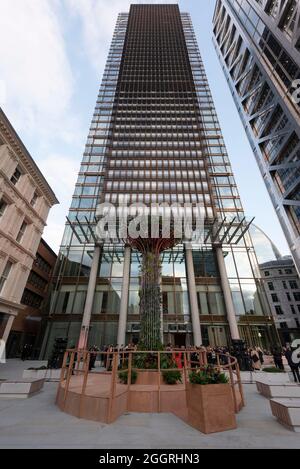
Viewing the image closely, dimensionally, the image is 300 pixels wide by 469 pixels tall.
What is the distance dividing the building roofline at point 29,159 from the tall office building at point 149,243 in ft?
18.3

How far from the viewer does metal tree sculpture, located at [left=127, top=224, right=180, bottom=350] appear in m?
10.2

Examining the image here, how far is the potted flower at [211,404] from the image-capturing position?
4.75m

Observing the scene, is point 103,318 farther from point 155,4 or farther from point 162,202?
point 155,4

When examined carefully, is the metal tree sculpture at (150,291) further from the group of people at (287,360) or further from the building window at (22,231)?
the building window at (22,231)

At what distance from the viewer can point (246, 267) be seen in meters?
26.4

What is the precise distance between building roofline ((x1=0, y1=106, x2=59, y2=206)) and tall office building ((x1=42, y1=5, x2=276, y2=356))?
5579mm

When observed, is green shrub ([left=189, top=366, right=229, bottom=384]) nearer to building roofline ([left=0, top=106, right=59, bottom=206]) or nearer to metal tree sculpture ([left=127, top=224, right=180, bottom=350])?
metal tree sculpture ([left=127, top=224, right=180, bottom=350])

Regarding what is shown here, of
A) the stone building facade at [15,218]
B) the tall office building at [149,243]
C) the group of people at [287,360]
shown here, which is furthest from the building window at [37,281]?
the group of people at [287,360]

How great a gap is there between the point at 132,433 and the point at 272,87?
3787 cm

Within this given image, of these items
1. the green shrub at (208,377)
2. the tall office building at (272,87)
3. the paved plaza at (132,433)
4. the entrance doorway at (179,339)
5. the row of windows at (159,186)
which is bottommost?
the paved plaza at (132,433)

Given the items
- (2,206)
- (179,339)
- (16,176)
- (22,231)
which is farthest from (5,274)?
(179,339)

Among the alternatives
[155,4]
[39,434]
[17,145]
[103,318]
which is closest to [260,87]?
[17,145]

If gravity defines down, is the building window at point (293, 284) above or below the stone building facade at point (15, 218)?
above

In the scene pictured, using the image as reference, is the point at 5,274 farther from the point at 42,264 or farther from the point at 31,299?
the point at 42,264
